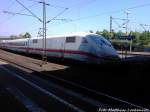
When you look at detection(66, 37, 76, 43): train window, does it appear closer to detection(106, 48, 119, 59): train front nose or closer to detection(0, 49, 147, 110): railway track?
detection(106, 48, 119, 59): train front nose

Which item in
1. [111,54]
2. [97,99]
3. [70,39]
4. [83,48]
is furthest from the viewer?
[70,39]

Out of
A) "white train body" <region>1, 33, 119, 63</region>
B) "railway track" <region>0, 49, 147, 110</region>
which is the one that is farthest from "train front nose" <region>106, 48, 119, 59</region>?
"railway track" <region>0, 49, 147, 110</region>

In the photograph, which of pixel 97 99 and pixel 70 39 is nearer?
pixel 97 99

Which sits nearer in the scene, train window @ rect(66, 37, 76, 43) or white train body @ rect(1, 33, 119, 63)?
white train body @ rect(1, 33, 119, 63)

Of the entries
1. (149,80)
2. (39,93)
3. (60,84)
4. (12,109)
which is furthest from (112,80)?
(12,109)

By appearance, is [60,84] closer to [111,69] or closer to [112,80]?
[112,80]

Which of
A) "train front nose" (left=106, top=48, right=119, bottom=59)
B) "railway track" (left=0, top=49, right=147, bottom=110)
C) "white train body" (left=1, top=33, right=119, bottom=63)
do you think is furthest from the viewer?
"train front nose" (left=106, top=48, right=119, bottom=59)

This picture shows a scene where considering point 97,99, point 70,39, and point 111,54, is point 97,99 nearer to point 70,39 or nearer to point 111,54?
point 111,54

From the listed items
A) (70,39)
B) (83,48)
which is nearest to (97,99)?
(83,48)

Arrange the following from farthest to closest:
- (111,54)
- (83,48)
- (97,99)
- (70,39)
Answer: (70,39) → (83,48) → (111,54) → (97,99)

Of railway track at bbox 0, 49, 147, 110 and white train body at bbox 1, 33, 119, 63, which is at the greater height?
white train body at bbox 1, 33, 119, 63

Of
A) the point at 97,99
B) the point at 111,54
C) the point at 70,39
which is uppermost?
the point at 70,39

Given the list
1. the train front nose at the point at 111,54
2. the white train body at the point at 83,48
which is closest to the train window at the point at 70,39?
the white train body at the point at 83,48

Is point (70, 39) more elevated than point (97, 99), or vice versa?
point (70, 39)
